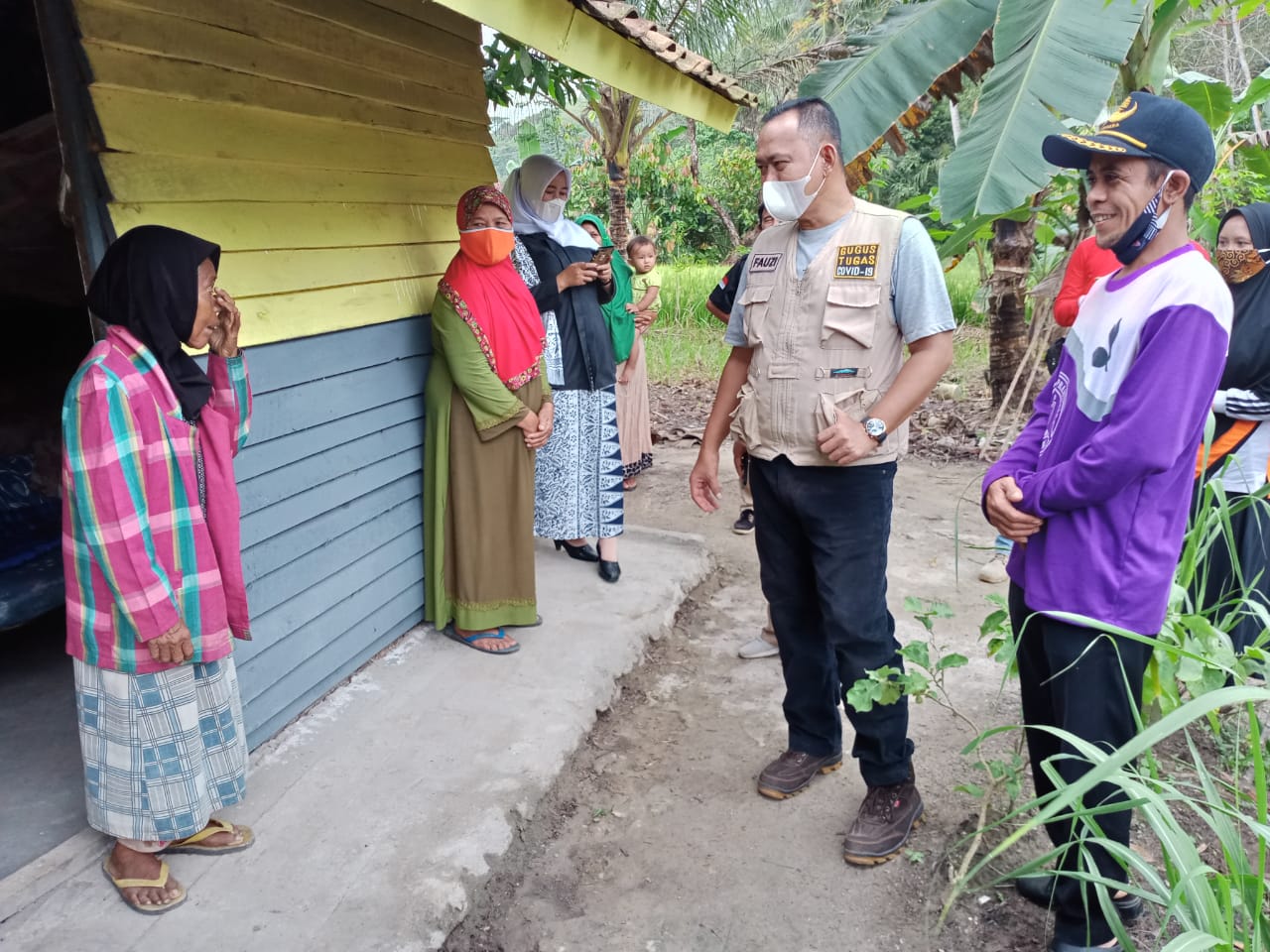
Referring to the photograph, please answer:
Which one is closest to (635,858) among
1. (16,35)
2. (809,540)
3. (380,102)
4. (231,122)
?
(809,540)

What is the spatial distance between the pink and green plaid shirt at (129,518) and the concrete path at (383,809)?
0.64 metres

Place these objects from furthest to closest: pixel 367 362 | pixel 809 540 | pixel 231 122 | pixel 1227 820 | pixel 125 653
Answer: pixel 367 362
pixel 231 122
pixel 809 540
pixel 125 653
pixel 1227 820

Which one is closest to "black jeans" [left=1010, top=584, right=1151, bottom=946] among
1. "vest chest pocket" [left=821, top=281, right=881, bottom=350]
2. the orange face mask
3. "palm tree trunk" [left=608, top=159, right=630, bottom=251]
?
"vest chest pocket" [left=821, top=281, right=881, bottom=350]

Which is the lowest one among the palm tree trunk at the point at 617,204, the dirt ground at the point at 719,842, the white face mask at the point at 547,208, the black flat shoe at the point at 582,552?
the dirt ground at the point at 719,842

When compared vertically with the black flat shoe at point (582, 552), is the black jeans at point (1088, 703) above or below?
above

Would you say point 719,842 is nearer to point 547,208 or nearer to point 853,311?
point 853,311

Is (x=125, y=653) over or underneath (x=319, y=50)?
underneath

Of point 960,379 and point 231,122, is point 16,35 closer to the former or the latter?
point 231,122

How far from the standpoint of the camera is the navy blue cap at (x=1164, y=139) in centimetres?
184

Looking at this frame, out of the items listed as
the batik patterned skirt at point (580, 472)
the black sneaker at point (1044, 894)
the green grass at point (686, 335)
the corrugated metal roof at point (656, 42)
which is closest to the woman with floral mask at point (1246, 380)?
the black sneaker at point (1044, 894)

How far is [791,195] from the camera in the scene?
2439 millimetres

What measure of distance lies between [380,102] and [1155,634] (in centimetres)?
319

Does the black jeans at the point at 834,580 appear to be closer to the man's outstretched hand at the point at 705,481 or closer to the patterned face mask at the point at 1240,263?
the man's outstretched hand at the point at 705,481

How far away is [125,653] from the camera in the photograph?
2189 millimetres
